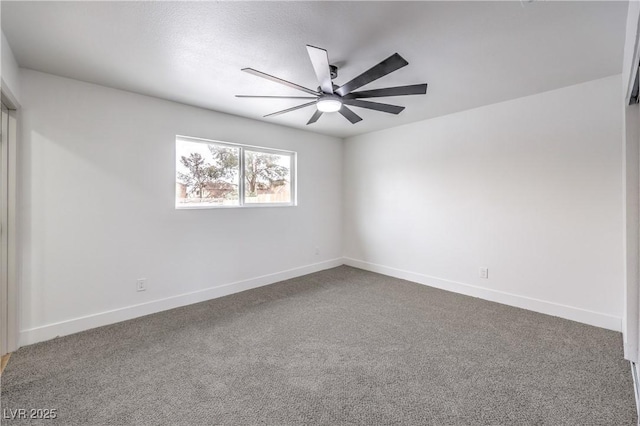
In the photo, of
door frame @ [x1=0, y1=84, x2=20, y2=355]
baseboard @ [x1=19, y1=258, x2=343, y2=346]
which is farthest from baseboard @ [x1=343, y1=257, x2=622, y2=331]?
door frame @ [x1=0, y1=84, x2=20, y2=355]

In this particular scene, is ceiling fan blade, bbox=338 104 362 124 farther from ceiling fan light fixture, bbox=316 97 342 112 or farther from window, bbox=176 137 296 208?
window, bbox=176 137 296 208

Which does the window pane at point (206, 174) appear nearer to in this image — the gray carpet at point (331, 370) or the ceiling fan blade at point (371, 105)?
the gray carpet at point (331, 370)

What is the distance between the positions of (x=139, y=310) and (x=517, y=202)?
444cm

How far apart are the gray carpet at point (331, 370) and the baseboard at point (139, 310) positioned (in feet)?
0.39

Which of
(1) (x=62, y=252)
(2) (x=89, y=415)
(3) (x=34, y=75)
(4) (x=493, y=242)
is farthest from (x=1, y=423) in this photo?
(4) (x=493, y=242)

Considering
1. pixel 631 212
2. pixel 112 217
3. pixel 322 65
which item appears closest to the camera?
pixel 322 65

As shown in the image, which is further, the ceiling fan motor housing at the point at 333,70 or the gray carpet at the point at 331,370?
the ceiling fan motor housing at the point at 333,70

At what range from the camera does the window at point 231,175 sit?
11.4 ft

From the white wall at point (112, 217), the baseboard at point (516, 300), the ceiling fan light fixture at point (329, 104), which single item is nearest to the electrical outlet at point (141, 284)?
the white wall at point (112, 217)

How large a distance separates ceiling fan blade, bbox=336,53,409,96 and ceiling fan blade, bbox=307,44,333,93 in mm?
126

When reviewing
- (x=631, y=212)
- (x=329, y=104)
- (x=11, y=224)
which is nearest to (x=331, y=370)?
(x=329, y=104)

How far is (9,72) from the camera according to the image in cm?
214

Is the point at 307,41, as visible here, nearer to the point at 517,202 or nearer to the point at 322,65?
the point at 322,65

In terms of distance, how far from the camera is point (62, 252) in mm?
2637
